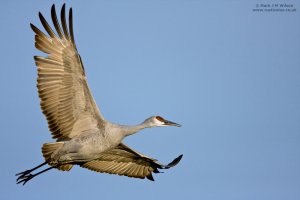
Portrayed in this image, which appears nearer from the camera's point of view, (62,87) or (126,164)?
(62,87)

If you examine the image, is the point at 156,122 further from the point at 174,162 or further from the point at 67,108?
the point at 67,108

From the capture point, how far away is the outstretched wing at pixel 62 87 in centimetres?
1473

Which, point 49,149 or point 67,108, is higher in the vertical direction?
point 67,108

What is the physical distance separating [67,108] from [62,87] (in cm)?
60

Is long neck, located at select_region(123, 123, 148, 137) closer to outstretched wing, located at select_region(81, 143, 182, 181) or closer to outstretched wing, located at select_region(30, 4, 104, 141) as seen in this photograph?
outstretched wing, located at select_region(30, 4, 104, 141)

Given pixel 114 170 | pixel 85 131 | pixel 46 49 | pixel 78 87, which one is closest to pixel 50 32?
pixel 46 49

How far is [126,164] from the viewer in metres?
17.2

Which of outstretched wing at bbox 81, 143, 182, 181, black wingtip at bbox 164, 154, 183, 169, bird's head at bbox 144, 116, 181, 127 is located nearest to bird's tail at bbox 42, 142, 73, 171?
outstretched wing at bbox 81, 143, 182, 181

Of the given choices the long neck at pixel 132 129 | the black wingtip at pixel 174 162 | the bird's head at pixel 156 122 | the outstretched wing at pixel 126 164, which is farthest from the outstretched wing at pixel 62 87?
the black wingtip at pixel 174 162

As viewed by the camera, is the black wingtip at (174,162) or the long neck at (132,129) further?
the black wingtip at (174,162)

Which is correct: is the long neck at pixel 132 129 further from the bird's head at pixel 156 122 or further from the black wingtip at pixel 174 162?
the black wingtip at pixel 174 162

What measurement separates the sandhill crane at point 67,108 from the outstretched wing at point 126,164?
1.63 metres

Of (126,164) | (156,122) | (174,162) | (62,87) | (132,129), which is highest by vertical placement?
(62,87)

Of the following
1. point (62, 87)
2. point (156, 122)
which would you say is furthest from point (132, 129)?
point (62, 87)
